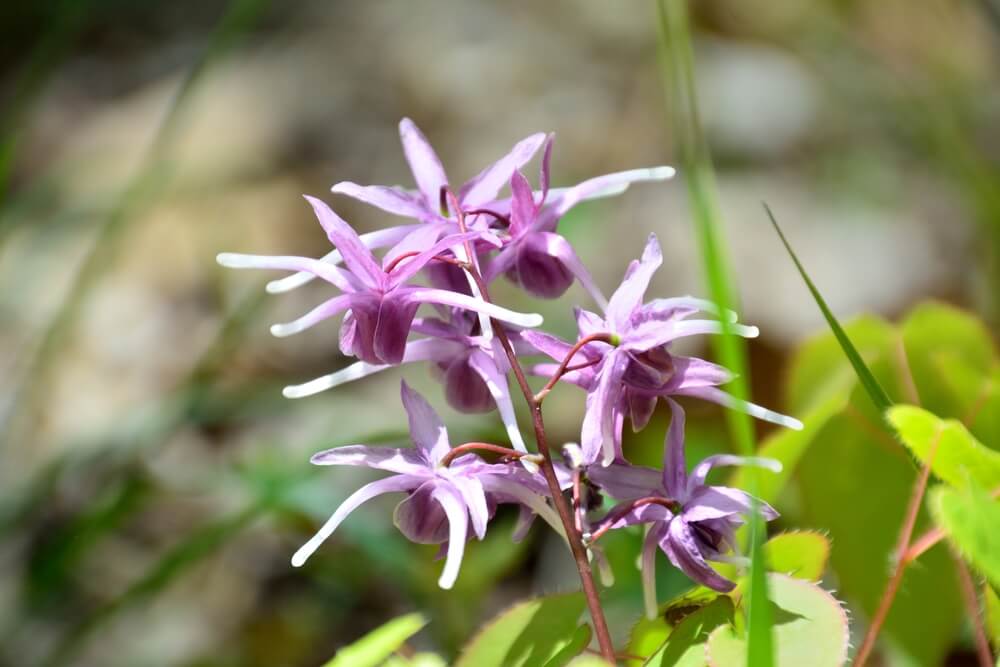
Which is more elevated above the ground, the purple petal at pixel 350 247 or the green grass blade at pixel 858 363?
the purple petal at pixel 350 247

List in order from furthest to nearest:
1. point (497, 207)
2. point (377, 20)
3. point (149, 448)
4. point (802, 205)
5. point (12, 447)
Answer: point (377, 20) → point (802, 205) → point (12, 447) → point (149, 448) → point (497, 207)

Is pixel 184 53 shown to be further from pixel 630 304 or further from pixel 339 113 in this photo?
pixel 630 304

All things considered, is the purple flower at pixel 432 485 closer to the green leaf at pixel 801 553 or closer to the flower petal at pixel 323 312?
the flower petal at pixel 323 312

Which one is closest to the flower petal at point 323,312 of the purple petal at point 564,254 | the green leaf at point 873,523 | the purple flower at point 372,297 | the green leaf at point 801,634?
the purple flower at point 372,297

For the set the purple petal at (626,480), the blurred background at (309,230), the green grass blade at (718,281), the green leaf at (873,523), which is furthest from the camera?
the blurred background at (309,230)

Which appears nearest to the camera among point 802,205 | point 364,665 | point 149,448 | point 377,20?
point 364,665

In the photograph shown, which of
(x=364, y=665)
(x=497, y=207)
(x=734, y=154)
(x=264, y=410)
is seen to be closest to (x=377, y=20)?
(x=734, y=154)

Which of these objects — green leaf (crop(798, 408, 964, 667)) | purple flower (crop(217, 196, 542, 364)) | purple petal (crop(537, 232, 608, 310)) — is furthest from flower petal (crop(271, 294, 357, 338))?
green leaf (crop(798, 408, 964, 667))
